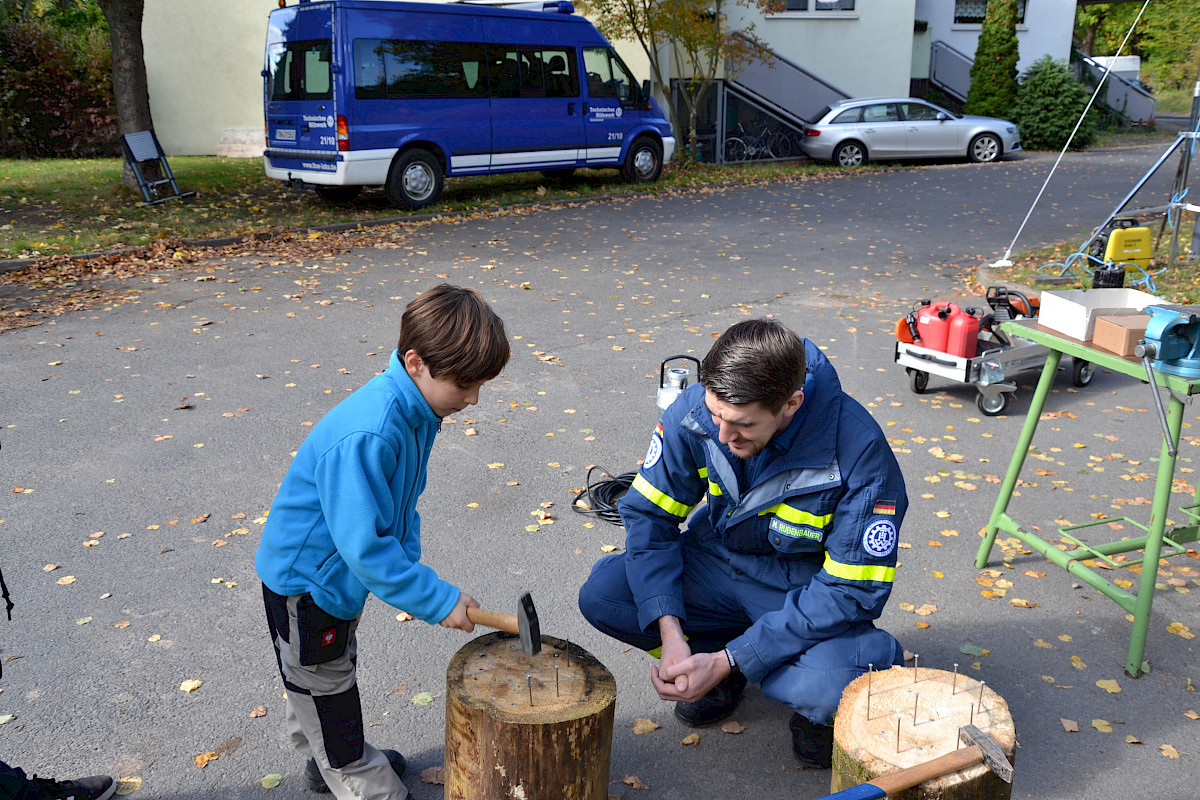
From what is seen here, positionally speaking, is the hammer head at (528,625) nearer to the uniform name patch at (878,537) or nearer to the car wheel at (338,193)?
the uniform name patch at (878,537)

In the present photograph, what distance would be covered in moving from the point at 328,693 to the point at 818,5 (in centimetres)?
2477

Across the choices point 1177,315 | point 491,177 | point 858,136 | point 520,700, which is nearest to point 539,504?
point 520,700

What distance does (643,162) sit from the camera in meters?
17.0

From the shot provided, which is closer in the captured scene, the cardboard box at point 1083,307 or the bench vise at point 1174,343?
the bench vise at point 1174,343

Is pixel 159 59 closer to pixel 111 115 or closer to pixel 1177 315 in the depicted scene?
pixel 111 115

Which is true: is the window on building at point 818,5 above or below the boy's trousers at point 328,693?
above

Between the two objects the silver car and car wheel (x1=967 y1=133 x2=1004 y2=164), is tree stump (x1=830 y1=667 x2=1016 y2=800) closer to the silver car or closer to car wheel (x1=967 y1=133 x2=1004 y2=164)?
the silver car

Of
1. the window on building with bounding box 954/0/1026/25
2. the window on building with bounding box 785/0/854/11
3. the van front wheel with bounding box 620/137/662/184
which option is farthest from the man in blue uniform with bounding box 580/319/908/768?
the window on building with bounding box 954/0/1026/25

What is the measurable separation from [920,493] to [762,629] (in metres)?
2.59

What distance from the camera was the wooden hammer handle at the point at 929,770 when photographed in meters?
2.02

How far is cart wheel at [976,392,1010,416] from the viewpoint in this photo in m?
6.14

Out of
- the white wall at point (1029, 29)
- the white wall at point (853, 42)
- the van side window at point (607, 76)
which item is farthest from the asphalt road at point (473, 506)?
the white wall at point (1029, 29)

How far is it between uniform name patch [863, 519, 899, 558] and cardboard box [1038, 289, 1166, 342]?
157 cm

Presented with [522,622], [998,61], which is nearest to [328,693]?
[522,622]
